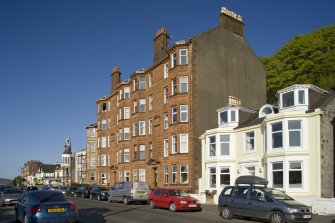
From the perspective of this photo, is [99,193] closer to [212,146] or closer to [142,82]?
[212,146]

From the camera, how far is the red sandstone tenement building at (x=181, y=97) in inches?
1554

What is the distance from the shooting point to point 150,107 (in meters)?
47.7

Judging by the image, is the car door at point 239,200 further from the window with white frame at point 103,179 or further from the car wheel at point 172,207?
the window with white frame at point 103,179

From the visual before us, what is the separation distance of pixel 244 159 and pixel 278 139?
17.6ft

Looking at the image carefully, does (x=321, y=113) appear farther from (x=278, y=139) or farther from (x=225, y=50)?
(x=225, y=50)

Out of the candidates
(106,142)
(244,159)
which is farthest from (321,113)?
(106,142)

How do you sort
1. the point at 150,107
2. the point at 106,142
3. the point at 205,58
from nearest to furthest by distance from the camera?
the point at 205,58 < the point at 150,107 < the point at 106,142

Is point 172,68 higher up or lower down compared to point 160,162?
higher up

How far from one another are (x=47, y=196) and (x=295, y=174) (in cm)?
1793

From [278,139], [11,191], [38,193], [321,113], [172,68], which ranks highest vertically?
[172,68]

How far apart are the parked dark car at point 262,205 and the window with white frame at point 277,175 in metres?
7.95

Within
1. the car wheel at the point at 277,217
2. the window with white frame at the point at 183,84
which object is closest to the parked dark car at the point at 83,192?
the window with white frame at the point at 183,84

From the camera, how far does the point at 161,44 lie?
48188 millimetres

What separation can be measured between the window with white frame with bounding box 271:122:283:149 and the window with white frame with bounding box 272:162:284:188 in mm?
1312
